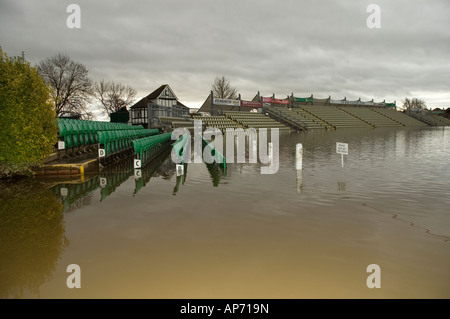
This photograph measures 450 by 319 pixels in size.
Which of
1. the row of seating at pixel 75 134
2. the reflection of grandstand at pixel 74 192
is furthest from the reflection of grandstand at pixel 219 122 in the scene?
the reflection of grandstand at pixel 74 192

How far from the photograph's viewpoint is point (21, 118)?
891 centimetres

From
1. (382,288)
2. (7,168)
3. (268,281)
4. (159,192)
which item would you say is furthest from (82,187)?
(382,288)

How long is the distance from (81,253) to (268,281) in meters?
2.47

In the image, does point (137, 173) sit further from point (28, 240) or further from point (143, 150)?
point (28, 240)

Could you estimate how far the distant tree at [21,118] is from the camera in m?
8.77

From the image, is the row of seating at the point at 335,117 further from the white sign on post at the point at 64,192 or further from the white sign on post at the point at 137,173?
the white sign on post at the point at 64,192

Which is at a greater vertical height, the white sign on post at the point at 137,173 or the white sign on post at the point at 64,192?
the white sign on post at the point at 137,173

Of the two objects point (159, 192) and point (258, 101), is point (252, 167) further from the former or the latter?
point (258, 101)

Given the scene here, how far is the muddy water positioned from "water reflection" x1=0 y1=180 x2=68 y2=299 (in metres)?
0.02

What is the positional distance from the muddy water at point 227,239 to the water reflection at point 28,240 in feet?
0.06

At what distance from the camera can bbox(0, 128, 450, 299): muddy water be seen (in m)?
3.18

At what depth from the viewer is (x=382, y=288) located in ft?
10.3

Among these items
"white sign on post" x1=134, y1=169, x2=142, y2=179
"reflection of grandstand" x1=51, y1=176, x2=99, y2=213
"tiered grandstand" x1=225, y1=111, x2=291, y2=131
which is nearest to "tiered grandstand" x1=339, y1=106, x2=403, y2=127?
"tiered grandstand" x1=225, y1=111, x2=291, y2=131
